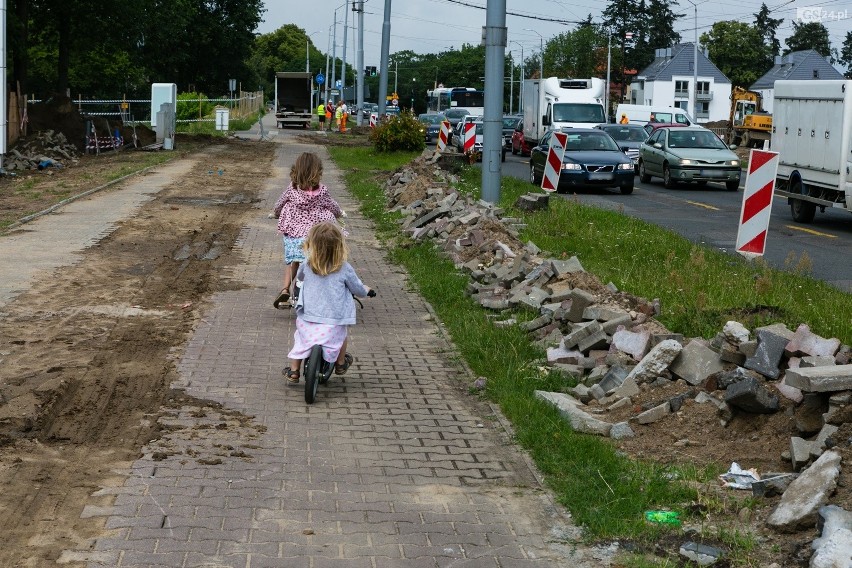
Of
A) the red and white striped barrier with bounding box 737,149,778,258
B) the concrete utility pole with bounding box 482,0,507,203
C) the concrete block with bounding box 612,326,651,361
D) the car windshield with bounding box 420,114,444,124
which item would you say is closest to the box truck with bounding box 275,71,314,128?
the car windshield with bounding box 420,114,444,124

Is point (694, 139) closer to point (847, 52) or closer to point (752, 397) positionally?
point (752, 397)

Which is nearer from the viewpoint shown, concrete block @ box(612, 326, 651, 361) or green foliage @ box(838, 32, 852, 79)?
concrete block @ box(612, 326, 651, 361)

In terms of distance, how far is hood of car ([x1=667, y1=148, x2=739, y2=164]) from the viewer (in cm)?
3064

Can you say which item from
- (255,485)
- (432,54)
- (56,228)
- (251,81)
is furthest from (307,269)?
(432,54)

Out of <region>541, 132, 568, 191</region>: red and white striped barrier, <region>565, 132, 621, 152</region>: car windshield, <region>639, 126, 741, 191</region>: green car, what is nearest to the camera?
<region>541, 132, 568, 191</region>: red and white striped barrier

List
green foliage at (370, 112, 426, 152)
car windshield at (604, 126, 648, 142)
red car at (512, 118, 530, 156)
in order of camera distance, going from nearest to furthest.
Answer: green foliage at (370, 112, 426, 152) < car windshield at (604, 126, 648, 142) < red car at (512, 118, 530, 156)

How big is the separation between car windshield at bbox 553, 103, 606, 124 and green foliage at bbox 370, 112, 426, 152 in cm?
484

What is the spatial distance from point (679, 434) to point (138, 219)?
539 inches

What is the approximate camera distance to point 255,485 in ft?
20.0

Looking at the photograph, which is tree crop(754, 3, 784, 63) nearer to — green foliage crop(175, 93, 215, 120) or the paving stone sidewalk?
green foliage crop(175, 93, 215, 120)

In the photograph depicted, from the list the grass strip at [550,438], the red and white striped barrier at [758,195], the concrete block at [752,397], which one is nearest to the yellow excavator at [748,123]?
the red and white striped barrier at [758,195]

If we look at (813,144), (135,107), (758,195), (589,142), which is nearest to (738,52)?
(135,107)

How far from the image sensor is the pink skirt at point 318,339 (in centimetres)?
813

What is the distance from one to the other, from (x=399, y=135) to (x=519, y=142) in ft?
35.9
